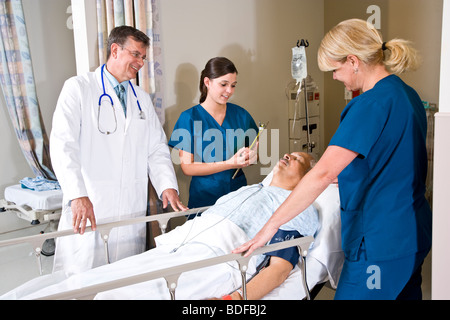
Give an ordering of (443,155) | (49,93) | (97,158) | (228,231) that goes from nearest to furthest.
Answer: (443,155)
(228,231)
(97,158)
(49,93)

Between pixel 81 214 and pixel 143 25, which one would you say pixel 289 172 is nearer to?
pixel 81 214

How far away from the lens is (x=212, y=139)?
8.39 feet

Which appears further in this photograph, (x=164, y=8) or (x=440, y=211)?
(x=164, y=8)

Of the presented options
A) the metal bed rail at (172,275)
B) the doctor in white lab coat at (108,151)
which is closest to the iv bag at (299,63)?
the doctor in white lab coat at (108,151)

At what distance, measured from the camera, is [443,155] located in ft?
4.17

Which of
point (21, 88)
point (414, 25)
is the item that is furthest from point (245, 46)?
point (21, 88)

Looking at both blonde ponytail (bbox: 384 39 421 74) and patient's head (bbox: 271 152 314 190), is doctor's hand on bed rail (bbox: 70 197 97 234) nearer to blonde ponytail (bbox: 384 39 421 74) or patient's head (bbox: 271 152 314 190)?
patient's head (bbox: 271 152 314 190)

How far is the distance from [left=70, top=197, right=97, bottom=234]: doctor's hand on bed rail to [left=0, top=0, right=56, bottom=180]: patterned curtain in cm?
168

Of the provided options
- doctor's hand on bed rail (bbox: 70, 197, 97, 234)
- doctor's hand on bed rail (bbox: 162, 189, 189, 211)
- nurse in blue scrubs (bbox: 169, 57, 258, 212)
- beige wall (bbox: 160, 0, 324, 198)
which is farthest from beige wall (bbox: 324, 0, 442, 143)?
doctor's hand on bed rail (bbox: 70, 197, 97, 234)

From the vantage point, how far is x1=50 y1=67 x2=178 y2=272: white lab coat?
2012 millimetres

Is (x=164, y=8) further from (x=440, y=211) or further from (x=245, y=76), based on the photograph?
(x=440, y=211)

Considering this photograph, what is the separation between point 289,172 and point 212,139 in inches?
22.4
